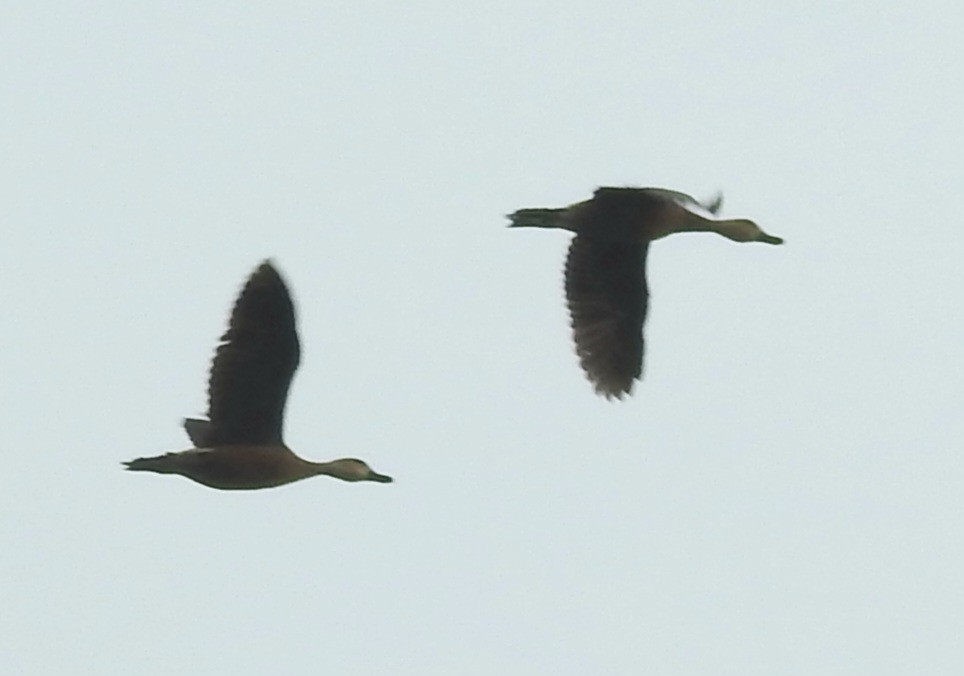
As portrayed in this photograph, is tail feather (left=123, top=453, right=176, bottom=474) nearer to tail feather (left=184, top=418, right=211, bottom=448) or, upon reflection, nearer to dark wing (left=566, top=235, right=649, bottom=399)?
tail feather (left=184, top=418, right=211, bottom=448)

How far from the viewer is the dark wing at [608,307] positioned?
1833cm

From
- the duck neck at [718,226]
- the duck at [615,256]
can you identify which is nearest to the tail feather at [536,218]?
the duck at [615,256]

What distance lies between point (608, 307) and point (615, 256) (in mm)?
402

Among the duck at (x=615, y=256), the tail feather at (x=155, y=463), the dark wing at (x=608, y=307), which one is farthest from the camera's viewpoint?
the dark wing at (x=608, y=307)

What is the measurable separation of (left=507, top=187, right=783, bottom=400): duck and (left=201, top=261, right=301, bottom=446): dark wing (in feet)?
9.22

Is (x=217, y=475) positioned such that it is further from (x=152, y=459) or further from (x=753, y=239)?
(x=753, y=239)

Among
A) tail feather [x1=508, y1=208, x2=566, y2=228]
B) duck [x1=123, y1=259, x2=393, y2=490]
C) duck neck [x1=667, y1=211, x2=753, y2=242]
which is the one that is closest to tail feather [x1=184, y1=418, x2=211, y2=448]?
duck [x1=123, y1=259, x2=393, y2=490]

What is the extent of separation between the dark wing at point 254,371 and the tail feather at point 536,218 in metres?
2.73

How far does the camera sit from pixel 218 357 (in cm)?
1560

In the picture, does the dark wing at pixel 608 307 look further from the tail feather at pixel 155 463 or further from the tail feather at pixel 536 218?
the tail feather at pixel 155 463

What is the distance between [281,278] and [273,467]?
1.16 metres

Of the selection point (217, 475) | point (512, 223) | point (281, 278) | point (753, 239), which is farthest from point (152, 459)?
point (753, 239)

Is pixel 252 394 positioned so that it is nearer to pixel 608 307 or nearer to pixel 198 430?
pixel 198 430

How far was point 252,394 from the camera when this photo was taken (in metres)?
15.6
